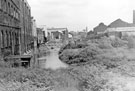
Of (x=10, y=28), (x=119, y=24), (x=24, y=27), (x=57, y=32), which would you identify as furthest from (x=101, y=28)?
(x=10, y=28)

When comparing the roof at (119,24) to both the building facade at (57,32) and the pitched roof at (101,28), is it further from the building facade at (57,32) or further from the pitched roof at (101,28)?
the building facade at (57,32)

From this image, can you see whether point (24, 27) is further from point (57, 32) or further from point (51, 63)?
point (57, 32)

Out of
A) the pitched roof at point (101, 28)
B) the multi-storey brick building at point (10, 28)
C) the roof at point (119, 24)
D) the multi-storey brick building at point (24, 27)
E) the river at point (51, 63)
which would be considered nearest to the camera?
the multi-storey brick building at point (10, 28)

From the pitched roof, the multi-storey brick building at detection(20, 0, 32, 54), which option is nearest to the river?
the multi-storey brick building at detection(20, 0, 32, 54)

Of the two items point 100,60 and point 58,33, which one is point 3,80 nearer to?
point 100,60

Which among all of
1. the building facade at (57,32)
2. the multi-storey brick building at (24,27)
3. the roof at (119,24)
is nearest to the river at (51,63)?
the multi-storey brick building at (24,27)

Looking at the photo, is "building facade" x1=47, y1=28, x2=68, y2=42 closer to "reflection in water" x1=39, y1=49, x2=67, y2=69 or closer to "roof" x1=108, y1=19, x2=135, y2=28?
"roof" x1=108, y1=19, x2=135, y2=28

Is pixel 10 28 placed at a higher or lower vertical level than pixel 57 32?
lower

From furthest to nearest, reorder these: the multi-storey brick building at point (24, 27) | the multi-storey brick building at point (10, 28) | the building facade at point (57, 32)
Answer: the building facade at point (57, 32)
the multi-storey brick building at point (24, 27)
the multi-storey brick building at point (10, 28)

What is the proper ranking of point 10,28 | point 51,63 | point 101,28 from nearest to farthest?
1. point 10,28
2. point 51,63
3. point 101,28

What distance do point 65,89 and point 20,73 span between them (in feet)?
8.32

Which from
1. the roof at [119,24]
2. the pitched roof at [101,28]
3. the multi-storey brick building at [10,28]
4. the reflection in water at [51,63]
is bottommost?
the reflection in water at [51,63]

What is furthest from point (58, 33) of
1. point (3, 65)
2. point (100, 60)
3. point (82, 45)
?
point (3, 65)

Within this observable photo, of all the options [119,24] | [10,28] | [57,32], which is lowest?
[10,28]
